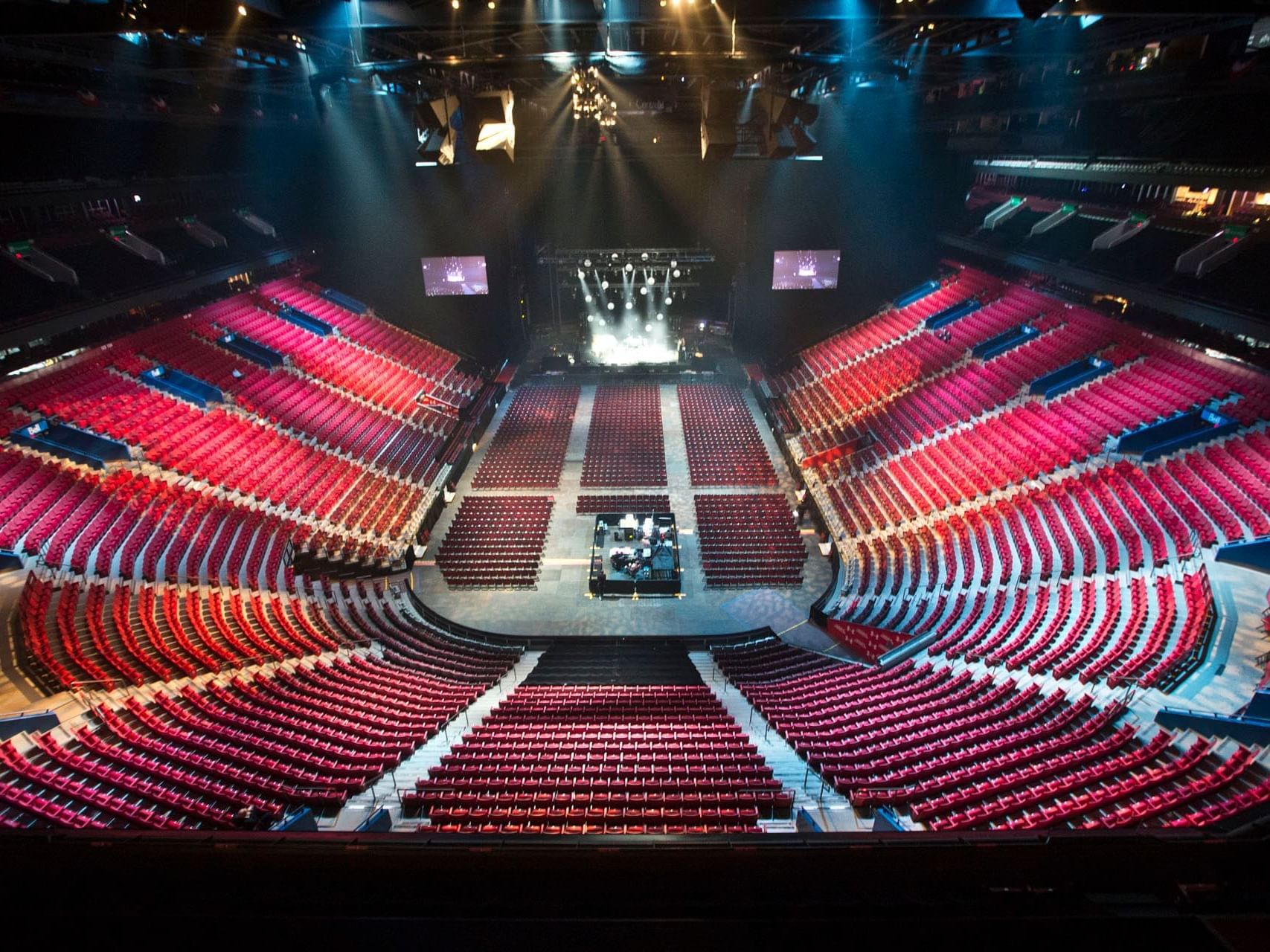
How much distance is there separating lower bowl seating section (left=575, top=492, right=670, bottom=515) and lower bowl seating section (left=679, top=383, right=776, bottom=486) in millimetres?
1599

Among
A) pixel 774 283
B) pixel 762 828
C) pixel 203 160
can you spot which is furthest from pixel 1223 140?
pixel 203 160

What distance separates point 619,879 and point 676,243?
91.4 feet

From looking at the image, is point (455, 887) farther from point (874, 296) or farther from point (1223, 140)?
point (874, 296)

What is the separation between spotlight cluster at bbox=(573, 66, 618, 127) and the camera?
49.2ft

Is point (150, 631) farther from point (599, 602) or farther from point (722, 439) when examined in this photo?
point (722, 439)

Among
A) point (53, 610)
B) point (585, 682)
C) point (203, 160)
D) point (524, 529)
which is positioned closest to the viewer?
point (53, 610)

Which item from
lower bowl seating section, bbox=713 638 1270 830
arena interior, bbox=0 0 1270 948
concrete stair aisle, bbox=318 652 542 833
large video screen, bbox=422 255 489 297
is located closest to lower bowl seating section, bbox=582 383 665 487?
arena interior, bbox=0 0 1270 948

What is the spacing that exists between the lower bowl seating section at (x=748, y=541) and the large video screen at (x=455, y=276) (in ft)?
46.5

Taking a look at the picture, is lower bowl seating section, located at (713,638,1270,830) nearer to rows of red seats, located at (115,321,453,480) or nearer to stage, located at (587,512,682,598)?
stage, located at (587,512,682,598)

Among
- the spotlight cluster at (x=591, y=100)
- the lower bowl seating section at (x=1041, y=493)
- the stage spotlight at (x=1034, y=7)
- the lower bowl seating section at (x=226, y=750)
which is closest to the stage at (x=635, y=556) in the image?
the lower bowl seating section at (x=1041, y=493)

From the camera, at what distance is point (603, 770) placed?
7.82 meters

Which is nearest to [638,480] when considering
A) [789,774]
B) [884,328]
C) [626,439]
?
[626,439]

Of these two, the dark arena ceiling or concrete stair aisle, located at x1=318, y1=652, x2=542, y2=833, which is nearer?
the dark arena ceiling

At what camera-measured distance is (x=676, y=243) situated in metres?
27.5
